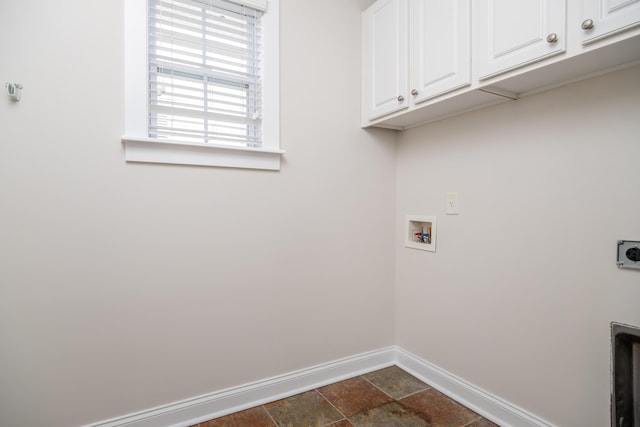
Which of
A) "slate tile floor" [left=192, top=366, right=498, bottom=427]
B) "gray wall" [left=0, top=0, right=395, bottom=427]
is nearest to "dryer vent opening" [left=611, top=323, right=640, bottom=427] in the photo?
"slate tile floor" [left=192, top=366, right=498, bottom=427]

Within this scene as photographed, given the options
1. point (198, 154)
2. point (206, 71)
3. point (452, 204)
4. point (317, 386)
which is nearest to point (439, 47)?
point (452, 204)

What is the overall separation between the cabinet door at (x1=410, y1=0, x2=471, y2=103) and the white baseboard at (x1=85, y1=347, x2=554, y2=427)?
5.64 ft

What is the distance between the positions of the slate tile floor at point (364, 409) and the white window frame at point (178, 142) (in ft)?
4.68

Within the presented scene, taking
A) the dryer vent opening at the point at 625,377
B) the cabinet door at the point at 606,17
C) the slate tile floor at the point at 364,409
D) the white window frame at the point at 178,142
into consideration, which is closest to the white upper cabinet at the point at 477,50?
the cabinet door at the point at 606,17

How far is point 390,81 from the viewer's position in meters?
2.06

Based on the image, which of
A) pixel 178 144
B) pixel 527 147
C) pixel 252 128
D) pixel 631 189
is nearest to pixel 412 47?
pixel 527 147

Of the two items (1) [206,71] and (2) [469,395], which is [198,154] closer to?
(1) [206,71]

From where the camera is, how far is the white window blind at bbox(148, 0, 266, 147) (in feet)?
5.68

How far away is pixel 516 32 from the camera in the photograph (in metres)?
1.41

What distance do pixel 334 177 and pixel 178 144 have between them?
3.25 ft

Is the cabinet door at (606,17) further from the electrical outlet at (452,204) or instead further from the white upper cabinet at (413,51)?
the electrical outlet at (452,204)

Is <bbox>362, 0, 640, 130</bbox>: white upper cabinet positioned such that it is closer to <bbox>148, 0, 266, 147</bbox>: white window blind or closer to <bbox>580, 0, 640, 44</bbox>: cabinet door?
<bbox>580, 0, 640, 44</bbox>: cabinet door

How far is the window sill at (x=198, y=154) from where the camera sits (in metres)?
1.65

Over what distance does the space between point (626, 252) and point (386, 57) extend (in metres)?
1.60
